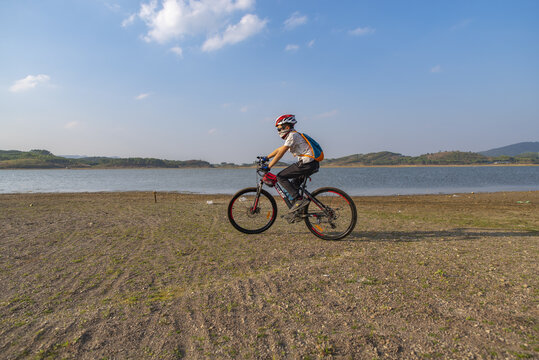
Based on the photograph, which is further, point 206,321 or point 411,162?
point 411,162

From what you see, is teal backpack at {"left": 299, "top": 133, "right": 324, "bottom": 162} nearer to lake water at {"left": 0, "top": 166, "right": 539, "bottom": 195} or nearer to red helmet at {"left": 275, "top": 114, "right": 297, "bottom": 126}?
→ red helmet at {"left": 275, "top": 114, "right": 297, "bottom": 126}

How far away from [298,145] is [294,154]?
254 mm

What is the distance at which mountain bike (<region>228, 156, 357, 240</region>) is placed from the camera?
6367 mm

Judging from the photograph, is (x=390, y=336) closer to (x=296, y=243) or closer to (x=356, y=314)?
(x=356, y=314)

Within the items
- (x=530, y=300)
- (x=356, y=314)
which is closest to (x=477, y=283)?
→ (x=530, y=300)

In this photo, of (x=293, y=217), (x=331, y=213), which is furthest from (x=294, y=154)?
(x=331, y=213)

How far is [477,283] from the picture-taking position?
375 centimetres

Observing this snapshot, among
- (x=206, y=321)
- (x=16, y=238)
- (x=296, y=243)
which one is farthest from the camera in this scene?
(x=16, y=238)

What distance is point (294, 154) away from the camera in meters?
6.45

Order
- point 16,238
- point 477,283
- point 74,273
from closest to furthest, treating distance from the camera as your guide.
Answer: point 477,283 → point 74,273 → point 16,238

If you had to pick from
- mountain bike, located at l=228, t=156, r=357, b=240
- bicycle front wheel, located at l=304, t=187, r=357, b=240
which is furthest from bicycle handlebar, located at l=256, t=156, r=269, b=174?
bicycle front wheel, located at l=304, t=187, r=357, b=240

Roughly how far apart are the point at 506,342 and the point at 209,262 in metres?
3.86

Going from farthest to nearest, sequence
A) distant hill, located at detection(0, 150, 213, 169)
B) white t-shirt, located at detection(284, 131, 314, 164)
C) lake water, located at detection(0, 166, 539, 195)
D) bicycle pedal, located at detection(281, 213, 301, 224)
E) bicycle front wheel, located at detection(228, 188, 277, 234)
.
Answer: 1. distant hill, located at detection(0, 150, 213, 169)
2. lake water, located at detection(0, 166, 539, 195)
3. bicycle front wheel, located at detection(228, 188, 277, 234)
4. bicycle pedal, located at detection(281, 213, 301, 224)
5. white t-shirt, located at detection(284, 131, 314, 164)

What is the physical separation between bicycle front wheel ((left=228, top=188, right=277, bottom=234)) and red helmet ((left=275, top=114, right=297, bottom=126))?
1670 millimetres
